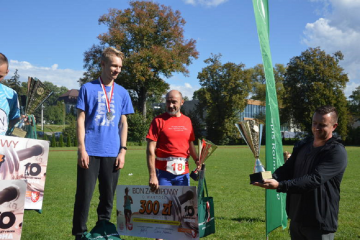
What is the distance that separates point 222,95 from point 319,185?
55.7 metres

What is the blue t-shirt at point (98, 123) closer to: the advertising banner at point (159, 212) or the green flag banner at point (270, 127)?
the advertising banner at point (159, 212)

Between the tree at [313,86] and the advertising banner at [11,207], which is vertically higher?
the tree at [313,86]

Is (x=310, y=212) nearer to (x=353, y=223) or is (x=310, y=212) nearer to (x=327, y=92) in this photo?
(x=353, y=223)

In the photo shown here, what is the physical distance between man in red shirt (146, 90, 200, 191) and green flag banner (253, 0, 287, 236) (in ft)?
4.48

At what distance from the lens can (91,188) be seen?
399 centimetres

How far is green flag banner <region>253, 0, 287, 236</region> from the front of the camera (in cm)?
502

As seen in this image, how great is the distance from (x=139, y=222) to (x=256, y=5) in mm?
3257

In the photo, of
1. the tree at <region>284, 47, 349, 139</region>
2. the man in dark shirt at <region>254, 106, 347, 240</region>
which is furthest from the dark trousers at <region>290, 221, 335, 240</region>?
the tree at <region>284, 47, 349, 139</region>

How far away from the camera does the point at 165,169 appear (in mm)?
4426

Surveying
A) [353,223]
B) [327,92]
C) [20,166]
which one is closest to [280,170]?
[20,166]

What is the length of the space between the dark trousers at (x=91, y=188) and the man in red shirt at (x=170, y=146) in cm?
55

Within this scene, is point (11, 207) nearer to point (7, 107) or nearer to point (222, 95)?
point (7, 107)

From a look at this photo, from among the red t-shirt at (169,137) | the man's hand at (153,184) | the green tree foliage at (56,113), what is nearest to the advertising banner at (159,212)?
the man's hand at (153,184)

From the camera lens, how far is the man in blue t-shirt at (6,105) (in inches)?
163
